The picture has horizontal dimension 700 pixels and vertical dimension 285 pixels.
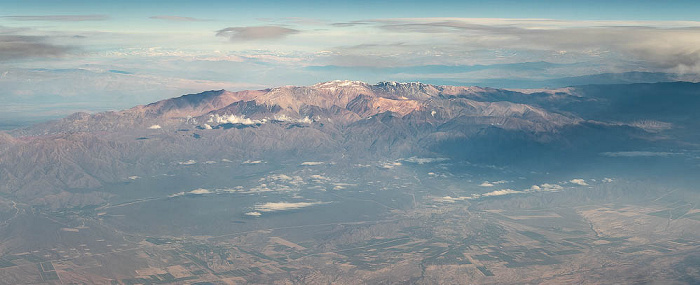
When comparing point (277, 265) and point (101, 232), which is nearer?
point (277, 265)

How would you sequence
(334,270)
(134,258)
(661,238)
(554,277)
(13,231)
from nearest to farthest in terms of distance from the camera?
1. (554,277)
2. (334,270)
3. (134,258)
4. (661,238)
5. (13,231)

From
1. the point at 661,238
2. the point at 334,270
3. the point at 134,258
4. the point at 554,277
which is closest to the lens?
the point at 554,277

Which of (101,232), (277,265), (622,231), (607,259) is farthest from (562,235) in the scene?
(101,232)

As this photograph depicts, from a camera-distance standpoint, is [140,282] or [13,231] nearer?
[140,282]

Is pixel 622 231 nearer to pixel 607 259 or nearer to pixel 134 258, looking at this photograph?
pixel 607 259

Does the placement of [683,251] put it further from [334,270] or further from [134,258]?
[134,258]

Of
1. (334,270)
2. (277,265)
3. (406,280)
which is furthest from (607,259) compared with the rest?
(277,265)

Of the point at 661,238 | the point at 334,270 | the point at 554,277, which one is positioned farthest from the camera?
the point at 661,238
